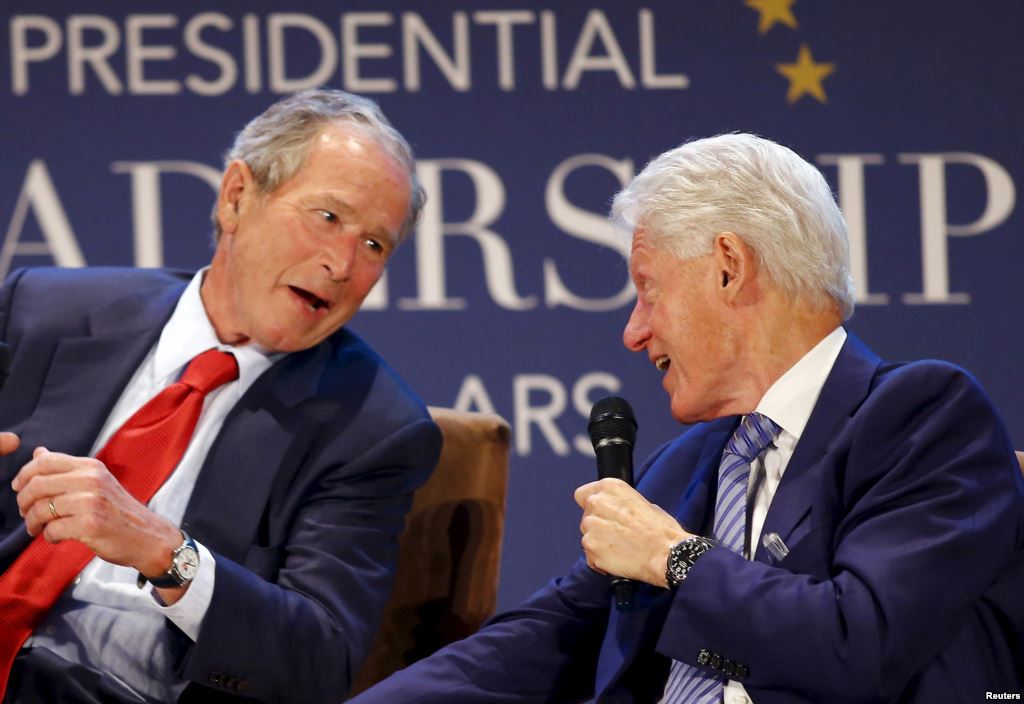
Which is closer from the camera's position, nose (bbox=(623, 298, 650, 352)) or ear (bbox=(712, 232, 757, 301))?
ear (bbox=(712, 232, 757, 301))

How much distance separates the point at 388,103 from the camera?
3.95m

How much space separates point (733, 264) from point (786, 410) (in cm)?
25

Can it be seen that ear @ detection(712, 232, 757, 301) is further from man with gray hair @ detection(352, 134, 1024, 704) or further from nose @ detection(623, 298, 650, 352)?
nose @ detection(623, 298, 650, 352)

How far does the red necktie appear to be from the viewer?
2.63 meters

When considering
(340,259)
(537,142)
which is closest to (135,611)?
(340,259)

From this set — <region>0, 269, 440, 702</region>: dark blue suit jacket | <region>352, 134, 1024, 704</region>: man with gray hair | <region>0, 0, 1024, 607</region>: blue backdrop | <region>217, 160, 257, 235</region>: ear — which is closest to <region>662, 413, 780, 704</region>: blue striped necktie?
<region>352, 134, 1024, 704</region>: man with gray hair

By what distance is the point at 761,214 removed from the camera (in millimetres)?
2355

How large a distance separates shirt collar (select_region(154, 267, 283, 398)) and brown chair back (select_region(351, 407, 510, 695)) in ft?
1.39

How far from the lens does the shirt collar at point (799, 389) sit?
2346 millimetres

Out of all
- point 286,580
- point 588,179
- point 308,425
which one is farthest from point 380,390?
point 588,179

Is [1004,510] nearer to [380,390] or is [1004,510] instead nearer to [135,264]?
[380,390]

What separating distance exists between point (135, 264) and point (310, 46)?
0.74 meters

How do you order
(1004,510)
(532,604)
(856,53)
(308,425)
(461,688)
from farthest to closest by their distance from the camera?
(856,53)
(308,425)
(532,604)
(461,688)
(1004,510)

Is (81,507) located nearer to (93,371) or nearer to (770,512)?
(93,371)
